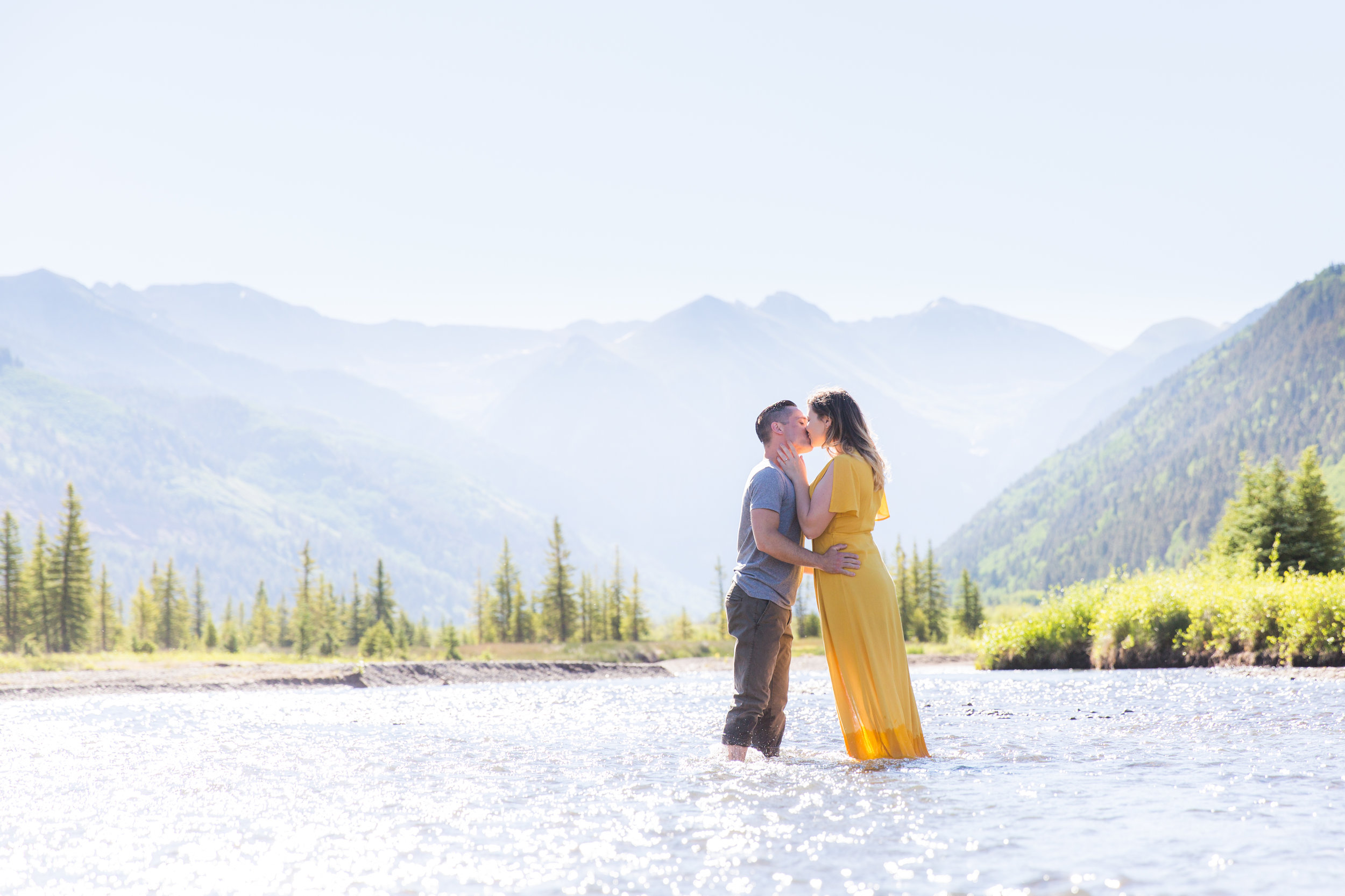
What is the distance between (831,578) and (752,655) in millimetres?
948

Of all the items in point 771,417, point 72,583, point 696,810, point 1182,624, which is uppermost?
point 72,583

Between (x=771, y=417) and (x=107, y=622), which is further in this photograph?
(x=107, y=622)

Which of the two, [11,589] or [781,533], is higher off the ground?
[11,589]

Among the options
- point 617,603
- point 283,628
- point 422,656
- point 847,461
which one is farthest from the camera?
point 283,628

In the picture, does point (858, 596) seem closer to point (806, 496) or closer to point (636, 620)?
point (806, 496)

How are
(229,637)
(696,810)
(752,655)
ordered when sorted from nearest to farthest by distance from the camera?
(696,810) → (752,655) → (229,637)

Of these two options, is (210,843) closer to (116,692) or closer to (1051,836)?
(1051,836)

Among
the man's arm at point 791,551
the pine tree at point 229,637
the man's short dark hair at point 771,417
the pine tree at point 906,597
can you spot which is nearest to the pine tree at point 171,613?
the pine tree at point 229,637

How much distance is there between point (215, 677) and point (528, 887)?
102 ft

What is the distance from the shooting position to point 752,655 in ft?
27.6

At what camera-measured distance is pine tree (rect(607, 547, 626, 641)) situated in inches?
3130

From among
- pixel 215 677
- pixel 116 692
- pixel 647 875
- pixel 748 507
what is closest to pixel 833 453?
pixel 748 507

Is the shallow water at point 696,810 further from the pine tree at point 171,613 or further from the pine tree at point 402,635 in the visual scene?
the pine tree at point 171,613

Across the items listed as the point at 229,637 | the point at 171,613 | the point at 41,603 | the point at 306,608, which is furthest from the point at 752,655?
the point at 171,613
